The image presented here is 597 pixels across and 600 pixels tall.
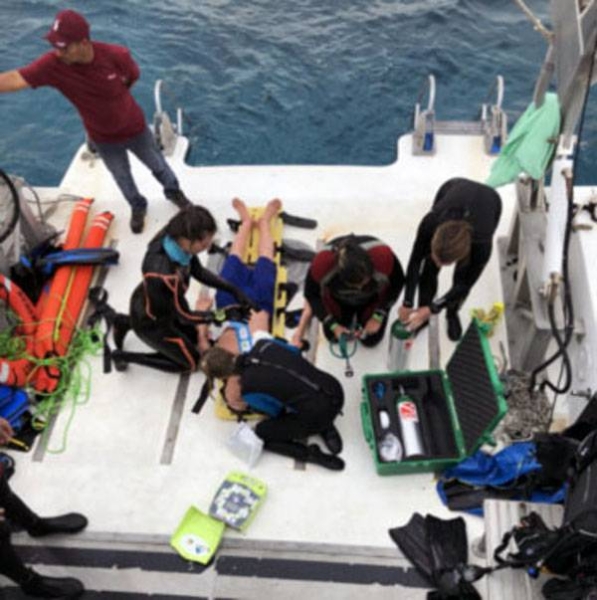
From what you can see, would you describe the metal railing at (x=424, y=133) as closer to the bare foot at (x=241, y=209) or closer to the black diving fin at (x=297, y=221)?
the black diving fin at (x=297, y=221)

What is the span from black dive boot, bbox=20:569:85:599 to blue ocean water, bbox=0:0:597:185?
185 inches

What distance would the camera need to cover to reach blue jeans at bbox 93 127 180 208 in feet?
15.6

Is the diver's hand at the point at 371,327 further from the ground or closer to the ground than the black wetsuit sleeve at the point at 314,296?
closer to the ground

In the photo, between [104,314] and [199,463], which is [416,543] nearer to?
[199,463]

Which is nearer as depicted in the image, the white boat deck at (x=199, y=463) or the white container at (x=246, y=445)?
the white boat deck at (x=199, y=463)

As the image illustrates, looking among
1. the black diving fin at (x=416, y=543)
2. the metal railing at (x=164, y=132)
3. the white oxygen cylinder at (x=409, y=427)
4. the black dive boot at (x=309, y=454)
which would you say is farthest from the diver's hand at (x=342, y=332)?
the metal railing at (x=164, y=132)

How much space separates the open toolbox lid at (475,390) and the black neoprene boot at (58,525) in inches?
91.9

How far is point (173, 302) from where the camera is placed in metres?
3.77

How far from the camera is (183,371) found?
14.4 ft

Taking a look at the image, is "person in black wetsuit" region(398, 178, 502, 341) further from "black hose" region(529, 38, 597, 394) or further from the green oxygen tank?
"black hose" region(529, 38, 597, 394)

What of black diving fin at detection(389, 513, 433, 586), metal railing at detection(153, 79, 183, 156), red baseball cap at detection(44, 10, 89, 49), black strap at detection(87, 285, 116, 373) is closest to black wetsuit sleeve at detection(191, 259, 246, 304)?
black strap at detection(87, 285, 116, 373)

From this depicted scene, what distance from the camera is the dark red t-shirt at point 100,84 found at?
4137 mm

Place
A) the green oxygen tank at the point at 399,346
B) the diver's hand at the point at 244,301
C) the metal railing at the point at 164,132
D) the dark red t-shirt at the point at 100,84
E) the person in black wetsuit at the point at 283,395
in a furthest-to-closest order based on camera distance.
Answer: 1. the metal railing at the point at 164,132
2. the diver's hand at the point at 244,301
3. the dark red t-shirt at the point at 100,84
4. the green oxygen tank at the point at 399,346
5. the person in black wetsuit at the point at 283,395


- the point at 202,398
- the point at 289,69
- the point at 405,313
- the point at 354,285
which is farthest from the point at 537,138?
the point at 289,69
